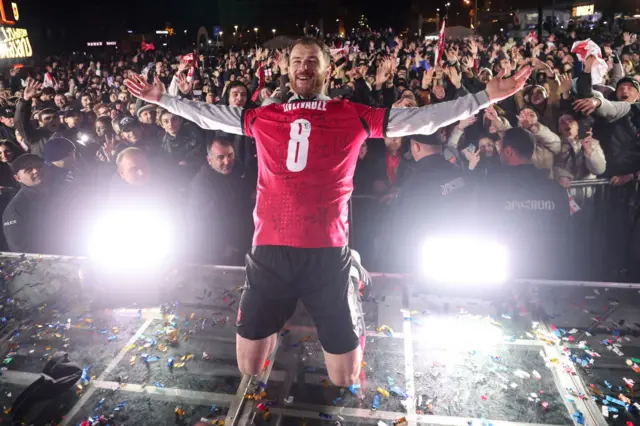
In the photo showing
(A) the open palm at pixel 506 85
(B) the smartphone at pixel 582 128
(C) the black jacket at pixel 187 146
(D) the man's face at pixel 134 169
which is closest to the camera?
(A) the open palm at pixel 506 85

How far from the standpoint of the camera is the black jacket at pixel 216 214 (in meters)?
5.34

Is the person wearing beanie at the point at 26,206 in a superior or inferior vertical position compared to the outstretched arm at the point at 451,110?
inferior

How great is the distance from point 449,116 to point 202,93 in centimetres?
A: 945

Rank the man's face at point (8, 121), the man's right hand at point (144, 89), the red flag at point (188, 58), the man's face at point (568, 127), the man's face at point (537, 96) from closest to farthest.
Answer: the man's right hand at point (144, 89), the man's face at point (568, 127), the man's face at point (537, 96), the man's face at point (8, 121), the red flag at point (188, 58)

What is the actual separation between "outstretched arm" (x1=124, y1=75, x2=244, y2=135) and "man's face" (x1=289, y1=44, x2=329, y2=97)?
0.51 meters

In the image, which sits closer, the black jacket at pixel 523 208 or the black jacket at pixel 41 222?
the black jacket at pixel 523 208

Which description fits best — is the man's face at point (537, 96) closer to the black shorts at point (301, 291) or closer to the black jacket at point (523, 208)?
the black jacket at point (523, 208)

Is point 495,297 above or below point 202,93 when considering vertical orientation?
below

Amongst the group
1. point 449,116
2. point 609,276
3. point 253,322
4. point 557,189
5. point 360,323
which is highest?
point 449,116

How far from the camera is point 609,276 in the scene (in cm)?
512

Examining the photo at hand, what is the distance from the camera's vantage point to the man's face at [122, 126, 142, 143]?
20.9ft

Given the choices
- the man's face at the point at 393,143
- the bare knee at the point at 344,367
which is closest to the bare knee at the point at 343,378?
the bare knee at the point at 344,367

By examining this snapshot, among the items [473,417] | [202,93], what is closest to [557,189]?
[473,417]

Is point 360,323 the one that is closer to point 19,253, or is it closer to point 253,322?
point 253,322
